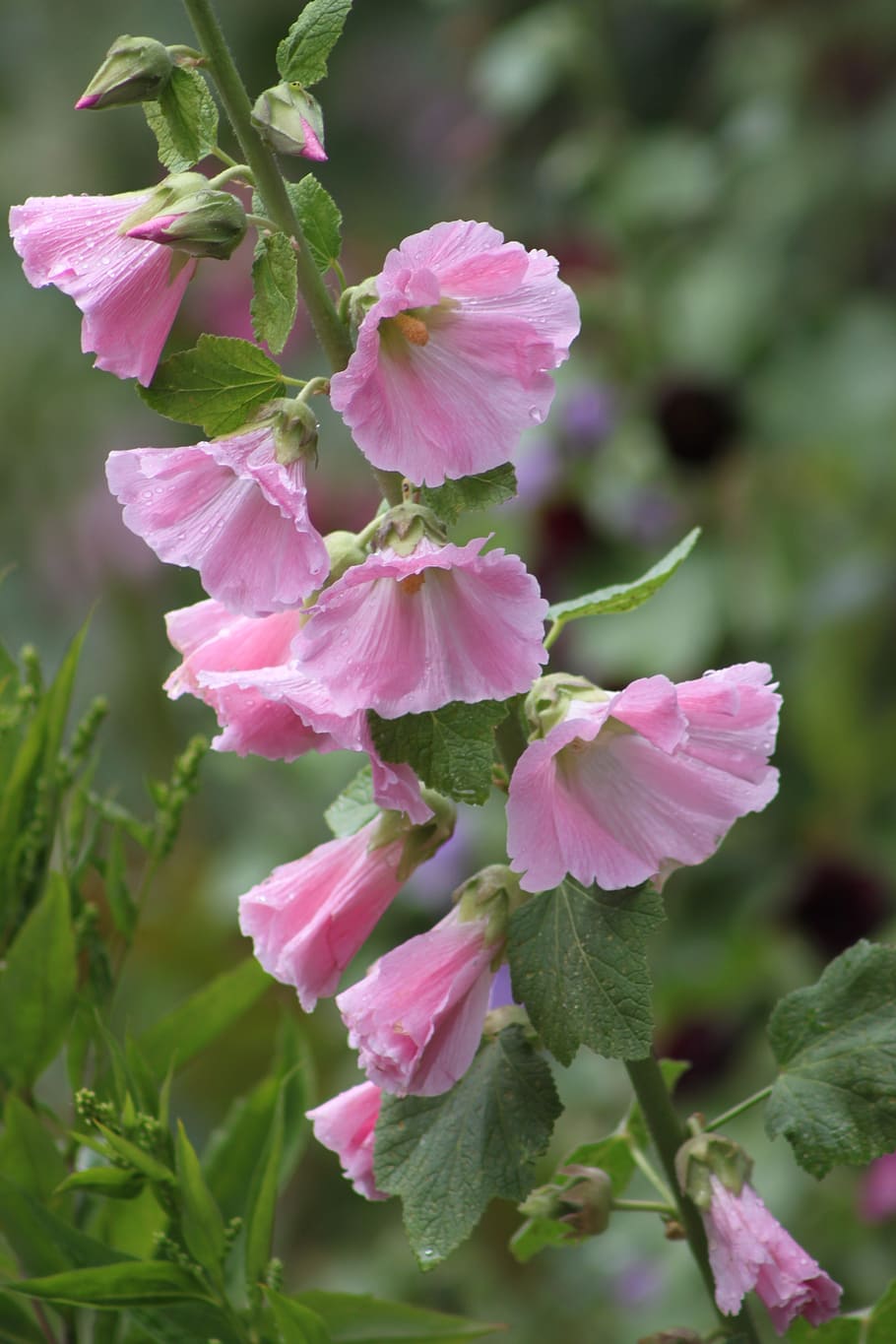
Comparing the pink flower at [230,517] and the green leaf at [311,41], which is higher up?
the green leaf at [311,41]

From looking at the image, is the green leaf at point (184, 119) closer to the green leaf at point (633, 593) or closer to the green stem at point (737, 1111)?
the green leaf at point (633, 593)

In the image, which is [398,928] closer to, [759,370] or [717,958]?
[717,958]

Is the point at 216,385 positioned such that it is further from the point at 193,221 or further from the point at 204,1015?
the point at 204,1015

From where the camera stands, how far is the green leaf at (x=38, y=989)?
2.10 feet

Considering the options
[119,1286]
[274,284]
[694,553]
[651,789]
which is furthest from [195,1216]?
[694,553]

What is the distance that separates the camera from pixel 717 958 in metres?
1.56

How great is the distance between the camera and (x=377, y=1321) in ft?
2.12

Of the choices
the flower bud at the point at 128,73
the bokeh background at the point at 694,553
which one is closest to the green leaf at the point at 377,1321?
the flower bud at the point at 128,73

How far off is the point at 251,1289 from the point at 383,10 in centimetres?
330

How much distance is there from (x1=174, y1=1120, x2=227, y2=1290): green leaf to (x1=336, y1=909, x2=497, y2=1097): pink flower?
0.36ft

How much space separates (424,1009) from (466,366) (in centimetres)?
22

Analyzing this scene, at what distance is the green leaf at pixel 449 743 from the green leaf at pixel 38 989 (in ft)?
0.69

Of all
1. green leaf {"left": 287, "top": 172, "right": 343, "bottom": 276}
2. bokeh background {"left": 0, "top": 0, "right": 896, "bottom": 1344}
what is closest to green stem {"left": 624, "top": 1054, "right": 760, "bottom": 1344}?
green leaf {"left": 287, "top": 172, "right": 343, "bottom": 276}

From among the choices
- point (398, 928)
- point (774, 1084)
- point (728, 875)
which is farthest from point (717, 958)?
point (774, 1084)
